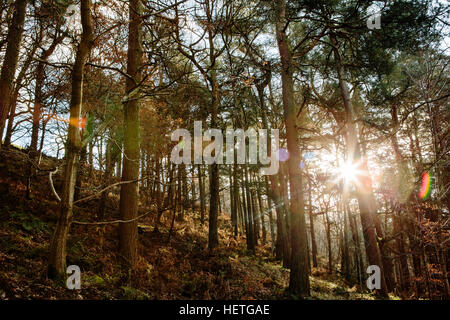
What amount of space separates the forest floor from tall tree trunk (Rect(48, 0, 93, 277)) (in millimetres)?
300

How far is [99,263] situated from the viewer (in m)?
5.70

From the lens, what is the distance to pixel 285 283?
8680mm

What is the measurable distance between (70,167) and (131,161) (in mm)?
2683

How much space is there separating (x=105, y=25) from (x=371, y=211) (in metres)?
10.9

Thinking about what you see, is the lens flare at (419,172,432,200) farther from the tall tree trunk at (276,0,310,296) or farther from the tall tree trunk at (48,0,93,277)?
the tall tree trunk at (48,0,93,277)

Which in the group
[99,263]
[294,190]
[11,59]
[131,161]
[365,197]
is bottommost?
[99,263]

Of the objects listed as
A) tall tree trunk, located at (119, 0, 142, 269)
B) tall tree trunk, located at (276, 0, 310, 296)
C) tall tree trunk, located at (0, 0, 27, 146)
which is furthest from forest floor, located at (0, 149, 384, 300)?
tall tree trunk, located at (0, 0, 27, 146)

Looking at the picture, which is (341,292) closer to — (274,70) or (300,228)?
(300,228)

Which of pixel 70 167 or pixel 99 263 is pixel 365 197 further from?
pixel 70 167

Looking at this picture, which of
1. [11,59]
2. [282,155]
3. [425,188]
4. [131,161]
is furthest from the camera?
[282,155]

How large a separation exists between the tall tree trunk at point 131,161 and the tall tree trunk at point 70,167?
6.83 ft

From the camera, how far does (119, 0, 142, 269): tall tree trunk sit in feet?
20.8

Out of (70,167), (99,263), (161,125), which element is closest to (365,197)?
(161,125)

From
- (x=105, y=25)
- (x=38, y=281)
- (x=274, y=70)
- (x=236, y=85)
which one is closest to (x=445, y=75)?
(x=274, y=70)
